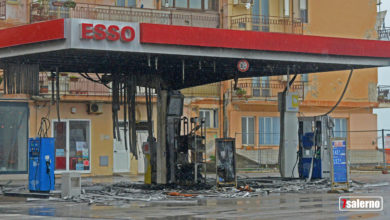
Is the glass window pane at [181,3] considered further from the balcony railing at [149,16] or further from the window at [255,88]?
the window at [255,88]

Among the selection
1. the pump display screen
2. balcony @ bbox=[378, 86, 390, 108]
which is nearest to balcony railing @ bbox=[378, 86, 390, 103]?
balcony @ bbox=[378, 86, 390, 108]

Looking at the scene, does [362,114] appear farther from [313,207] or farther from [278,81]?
[313,207]

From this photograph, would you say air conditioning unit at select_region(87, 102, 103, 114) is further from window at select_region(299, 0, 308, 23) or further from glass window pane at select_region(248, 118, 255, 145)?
window at select_region(299, 0, 308, 23)

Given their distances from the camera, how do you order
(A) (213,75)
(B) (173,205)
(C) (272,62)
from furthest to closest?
(A) (213,75)
(C) (272,62)
(B) (173,205)

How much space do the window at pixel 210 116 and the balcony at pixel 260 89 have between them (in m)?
1.53

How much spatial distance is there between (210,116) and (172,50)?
79.8ft

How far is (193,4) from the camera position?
41969mm

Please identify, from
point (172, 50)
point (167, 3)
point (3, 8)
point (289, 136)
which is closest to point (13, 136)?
point (3, 8)

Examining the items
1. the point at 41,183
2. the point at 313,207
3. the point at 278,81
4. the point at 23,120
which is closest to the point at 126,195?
the point at 41,183

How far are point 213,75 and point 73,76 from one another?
12.0 metres

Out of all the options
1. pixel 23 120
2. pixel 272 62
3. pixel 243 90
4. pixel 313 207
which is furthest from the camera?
pixel 243 90

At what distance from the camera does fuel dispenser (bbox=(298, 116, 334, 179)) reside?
2734 centimetres

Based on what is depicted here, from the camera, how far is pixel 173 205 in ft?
62.9

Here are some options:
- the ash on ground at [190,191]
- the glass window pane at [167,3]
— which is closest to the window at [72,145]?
the glass window pane at [167,3]
